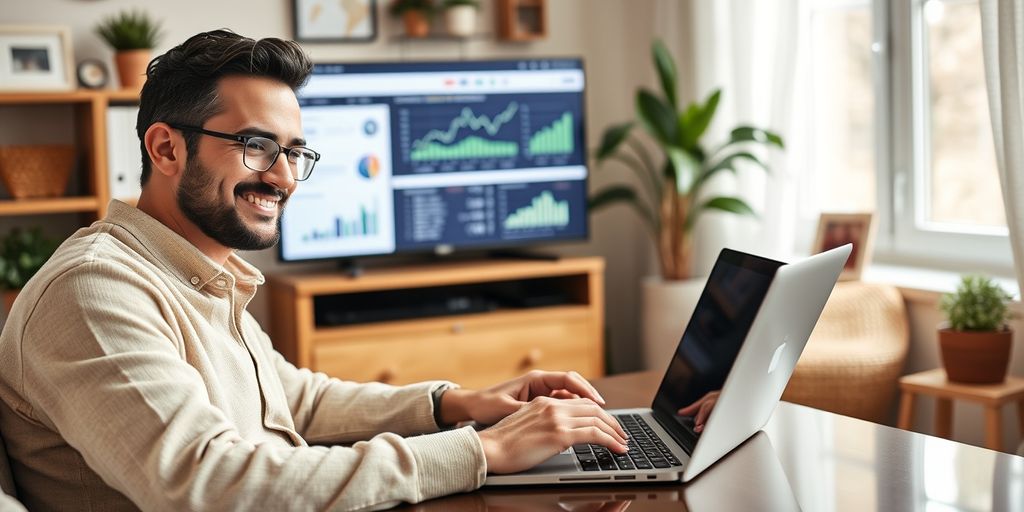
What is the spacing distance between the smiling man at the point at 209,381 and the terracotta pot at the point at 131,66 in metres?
2.08

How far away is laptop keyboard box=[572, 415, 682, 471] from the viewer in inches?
49.4

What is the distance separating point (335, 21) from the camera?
12.9 ft

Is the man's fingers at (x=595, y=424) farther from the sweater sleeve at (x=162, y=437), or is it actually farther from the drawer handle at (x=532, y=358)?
the drawer handle at (x=532, y=358)

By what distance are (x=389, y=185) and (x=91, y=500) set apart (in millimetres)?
2529

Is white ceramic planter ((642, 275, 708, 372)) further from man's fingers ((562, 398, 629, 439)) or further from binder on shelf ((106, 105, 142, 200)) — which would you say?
man's fingers ((562, 398, 629, 439))

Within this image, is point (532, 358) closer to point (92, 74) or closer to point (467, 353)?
point (467, 353)

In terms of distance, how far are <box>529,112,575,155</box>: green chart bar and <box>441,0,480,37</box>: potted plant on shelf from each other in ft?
1.57

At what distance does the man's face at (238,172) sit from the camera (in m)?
1.43

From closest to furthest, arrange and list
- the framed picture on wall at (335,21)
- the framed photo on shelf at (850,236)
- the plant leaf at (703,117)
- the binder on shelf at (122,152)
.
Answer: the binder on shelf at (122,152) < the framed photo on shelf at (850,236) < the plant leaf at (703,117) < the framed picture on wall at (335,21)

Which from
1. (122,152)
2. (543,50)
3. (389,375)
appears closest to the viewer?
(122,152)

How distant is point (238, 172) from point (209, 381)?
28 cm

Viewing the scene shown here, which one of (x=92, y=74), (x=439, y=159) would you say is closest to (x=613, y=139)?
(x=439, y=159)

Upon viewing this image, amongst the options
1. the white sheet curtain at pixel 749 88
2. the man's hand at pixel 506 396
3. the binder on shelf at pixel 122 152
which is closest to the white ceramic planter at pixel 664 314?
the white sheet curtain at pixel 749 88

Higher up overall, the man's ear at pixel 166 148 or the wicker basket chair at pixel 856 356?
the man's ear at pixel 166 148
